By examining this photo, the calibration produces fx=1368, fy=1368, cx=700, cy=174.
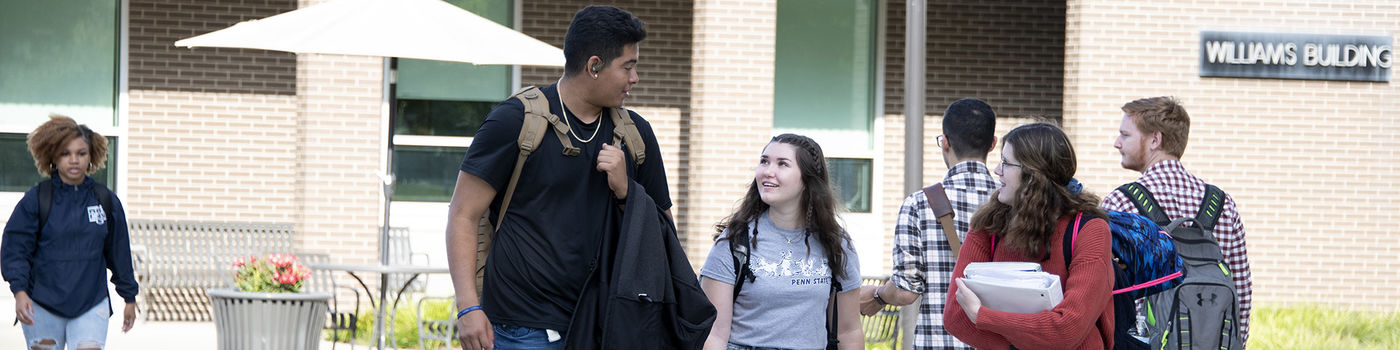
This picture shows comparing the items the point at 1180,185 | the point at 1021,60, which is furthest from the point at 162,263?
the point at 1180,185

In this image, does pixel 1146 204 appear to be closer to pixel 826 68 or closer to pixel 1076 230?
pixel 1076 230

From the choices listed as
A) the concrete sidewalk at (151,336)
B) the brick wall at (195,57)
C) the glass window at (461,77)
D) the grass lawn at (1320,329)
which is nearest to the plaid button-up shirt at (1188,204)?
the grass lawn at (1320,329)

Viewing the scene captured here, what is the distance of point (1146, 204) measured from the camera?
4629mm

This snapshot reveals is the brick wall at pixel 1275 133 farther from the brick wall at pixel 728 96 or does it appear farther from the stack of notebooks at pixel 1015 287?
the stack of notebooks at pixel 1015 287

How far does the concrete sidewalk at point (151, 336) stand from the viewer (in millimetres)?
10393

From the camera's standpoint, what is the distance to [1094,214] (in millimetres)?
3680

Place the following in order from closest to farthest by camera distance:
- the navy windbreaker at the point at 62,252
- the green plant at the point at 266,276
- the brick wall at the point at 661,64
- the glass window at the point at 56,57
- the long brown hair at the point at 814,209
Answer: the long brown hair at the point at 814,209
the navy windbreaker at the point at 62,252
the green plant at the point at 266,276
the glass window at the point at 56,57
the brick wall at the point at 661,64

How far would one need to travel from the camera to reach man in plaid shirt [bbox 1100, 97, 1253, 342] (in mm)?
4820

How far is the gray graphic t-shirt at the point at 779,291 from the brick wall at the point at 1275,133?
874 centimetres

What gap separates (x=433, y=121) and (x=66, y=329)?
7029 mm

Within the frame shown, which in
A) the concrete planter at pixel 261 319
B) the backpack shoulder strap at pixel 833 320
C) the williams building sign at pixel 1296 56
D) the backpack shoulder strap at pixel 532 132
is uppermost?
the williams building sign at pixel 1296 56

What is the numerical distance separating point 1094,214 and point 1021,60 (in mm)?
Answer: 11142

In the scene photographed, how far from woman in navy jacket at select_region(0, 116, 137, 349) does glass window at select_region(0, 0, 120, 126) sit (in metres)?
6.93

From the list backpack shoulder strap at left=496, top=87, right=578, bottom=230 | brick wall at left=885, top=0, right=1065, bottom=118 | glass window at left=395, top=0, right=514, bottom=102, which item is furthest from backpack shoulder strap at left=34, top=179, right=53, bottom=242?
brick wall at left=885, top=0, right=1065, bottom=118
